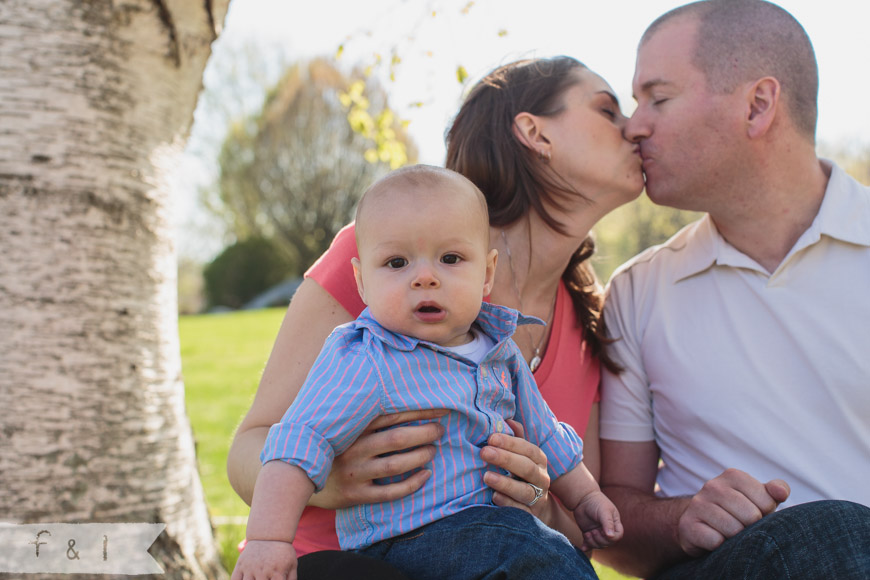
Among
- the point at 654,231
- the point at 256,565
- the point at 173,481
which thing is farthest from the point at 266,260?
the point at 256,565

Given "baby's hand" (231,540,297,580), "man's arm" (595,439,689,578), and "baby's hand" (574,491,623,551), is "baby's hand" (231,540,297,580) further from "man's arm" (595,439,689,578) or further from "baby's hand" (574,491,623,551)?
"man's arm" (595,439,689,578)

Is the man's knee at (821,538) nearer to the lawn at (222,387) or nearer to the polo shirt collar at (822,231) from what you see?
the polo shirt collar at (822,231)

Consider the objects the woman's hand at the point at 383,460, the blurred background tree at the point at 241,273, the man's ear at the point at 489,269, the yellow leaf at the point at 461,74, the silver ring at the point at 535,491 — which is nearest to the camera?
the woman's hand at the point at 383,460

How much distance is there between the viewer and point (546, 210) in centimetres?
253

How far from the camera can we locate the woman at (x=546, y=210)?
86.1 inches

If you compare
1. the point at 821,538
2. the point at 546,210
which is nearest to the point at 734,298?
the point at 546,210

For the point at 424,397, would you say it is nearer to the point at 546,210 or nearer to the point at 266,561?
the point at 266,561

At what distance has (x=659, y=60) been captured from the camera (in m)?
2.73

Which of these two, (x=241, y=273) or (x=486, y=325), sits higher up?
(x=486, y=325)

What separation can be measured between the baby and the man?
0.86 m

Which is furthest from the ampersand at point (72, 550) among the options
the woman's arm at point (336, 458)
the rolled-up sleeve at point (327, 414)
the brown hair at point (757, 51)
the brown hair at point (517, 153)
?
the brown hair at point (757, 51)

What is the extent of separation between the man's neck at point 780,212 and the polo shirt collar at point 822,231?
5cm

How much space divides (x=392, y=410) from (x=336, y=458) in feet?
0.61

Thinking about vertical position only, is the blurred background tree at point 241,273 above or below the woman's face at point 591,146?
below
